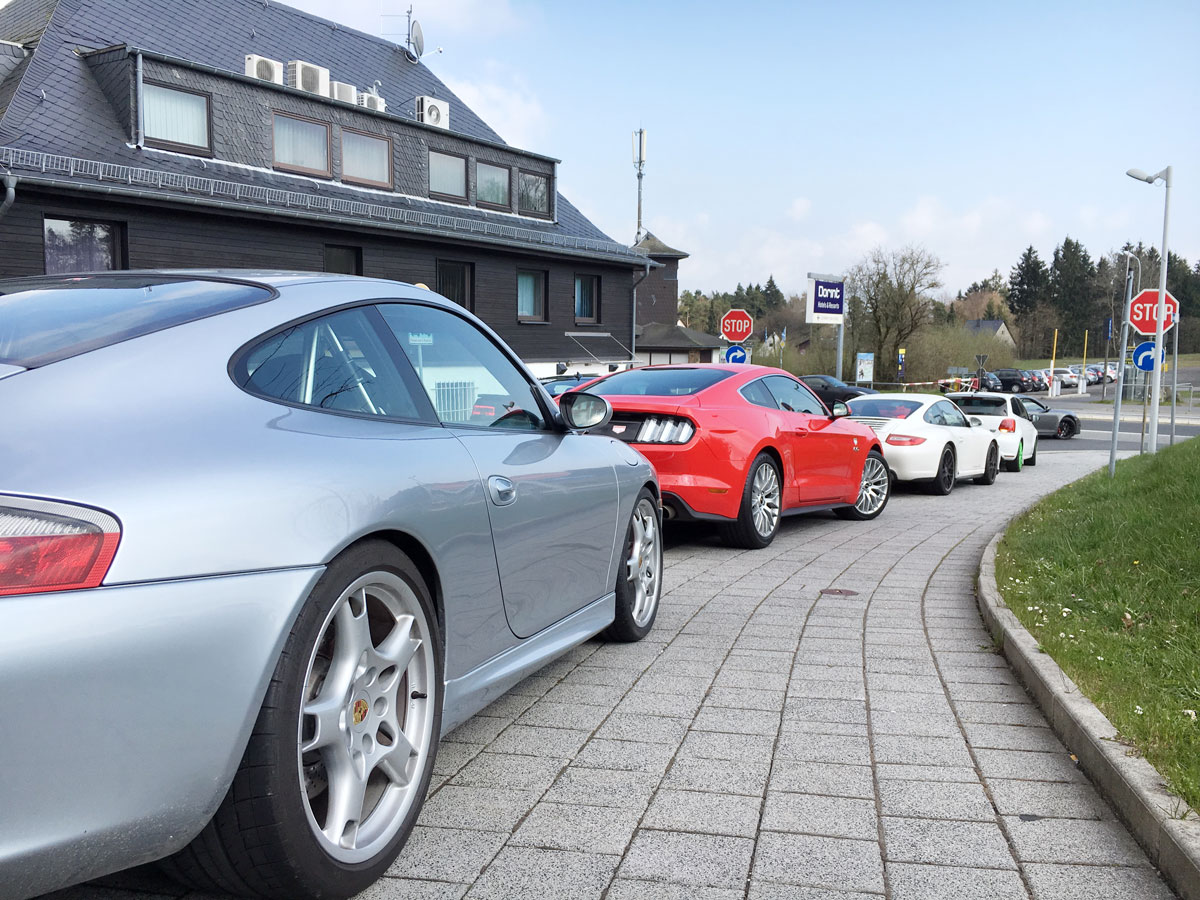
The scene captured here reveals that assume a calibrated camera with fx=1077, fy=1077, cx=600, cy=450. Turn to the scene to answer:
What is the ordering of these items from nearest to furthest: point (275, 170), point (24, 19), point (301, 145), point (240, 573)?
point (240, 573), point (24, 19), point (275, 170), point (301, 145)

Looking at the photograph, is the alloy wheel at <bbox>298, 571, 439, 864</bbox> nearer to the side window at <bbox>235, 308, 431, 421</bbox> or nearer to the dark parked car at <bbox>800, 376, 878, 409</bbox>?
the side window at <bbox>235, 308, 431, 421</bbox>

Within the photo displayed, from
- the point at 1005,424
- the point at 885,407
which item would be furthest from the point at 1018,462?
the point at 885,407

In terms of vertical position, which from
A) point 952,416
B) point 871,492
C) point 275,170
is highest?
point 275,170

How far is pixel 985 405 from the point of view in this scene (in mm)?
20859

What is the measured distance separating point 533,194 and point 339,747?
28.7 meters

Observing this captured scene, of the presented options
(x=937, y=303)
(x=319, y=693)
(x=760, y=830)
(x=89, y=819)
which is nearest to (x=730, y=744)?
(x=760, y=830)

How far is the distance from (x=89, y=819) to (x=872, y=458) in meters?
10.3

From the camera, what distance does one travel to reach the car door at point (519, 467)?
3.38 m

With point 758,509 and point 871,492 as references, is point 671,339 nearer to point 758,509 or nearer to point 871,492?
point 871,492

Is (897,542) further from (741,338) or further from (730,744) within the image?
(741,338)

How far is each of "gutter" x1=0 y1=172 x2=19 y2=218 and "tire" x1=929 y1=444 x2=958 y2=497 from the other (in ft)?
47.5

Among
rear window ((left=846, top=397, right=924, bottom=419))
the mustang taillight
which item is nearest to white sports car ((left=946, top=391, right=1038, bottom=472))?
rear window ((left=846, top=397, right=924, bottom=419))

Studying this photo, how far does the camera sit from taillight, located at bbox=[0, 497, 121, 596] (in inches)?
71.6

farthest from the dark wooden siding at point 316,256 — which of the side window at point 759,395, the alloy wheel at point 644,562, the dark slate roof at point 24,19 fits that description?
the alloy wheel at point 644,562
